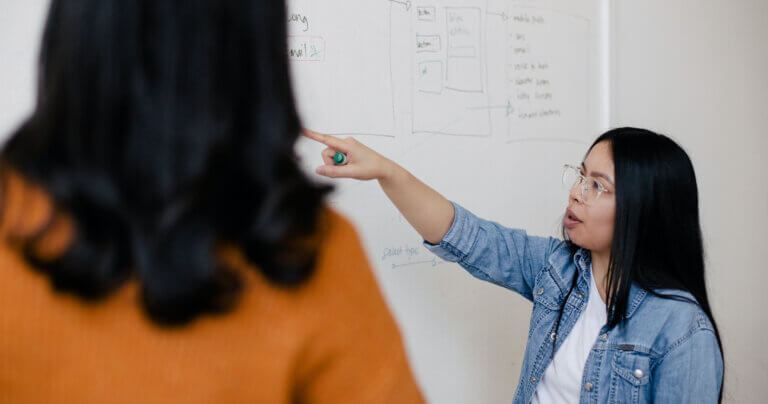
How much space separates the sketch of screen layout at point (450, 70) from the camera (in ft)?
4.94

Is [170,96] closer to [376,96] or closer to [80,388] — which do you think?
[80,388]

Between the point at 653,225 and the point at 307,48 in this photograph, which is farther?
the point at 307,48

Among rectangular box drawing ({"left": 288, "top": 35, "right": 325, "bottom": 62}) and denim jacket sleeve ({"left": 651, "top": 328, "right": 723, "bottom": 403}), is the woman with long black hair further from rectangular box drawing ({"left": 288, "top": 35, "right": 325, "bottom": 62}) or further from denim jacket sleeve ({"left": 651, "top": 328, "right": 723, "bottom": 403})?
rectangular box drawing ({"left": 288, "top": 35, "right": 325, "bottom": 62})

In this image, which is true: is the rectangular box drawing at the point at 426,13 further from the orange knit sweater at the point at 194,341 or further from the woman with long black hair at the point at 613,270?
the orange knit sweater at the point at 194,341

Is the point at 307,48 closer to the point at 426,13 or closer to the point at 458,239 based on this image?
the point at 426,13

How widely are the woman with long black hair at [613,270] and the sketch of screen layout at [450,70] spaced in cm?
38

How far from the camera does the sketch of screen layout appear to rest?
1.50 meters

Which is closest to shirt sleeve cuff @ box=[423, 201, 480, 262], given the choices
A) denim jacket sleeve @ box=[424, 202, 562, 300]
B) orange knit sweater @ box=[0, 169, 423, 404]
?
denim jacket sleeve @ box=[424, 202, 562, 300]

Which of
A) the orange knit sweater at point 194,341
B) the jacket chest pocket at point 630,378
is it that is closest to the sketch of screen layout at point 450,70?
the jacket chest pocket at point 630,378

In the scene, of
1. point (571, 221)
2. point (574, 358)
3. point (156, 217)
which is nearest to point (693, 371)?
point (574, 358)

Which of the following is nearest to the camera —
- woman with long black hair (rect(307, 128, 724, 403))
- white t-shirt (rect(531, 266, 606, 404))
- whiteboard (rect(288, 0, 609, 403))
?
woman with long black hair (rect(307, 128, 724, 403))

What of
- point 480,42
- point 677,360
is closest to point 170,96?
point 677,360

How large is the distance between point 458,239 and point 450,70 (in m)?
0.55

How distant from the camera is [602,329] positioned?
3.86ft
